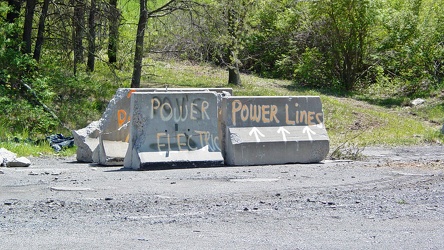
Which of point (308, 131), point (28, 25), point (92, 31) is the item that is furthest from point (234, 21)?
point (308, 131)

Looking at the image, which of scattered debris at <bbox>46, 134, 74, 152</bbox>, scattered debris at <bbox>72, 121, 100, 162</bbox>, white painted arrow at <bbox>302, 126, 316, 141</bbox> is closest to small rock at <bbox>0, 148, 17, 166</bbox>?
scattered debris at <bbox>72, 121, 100, 162</bbox>

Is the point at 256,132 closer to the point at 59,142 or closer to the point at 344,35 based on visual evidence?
the point at 59,142

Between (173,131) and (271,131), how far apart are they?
1796 mm

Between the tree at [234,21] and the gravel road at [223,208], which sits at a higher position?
the tree at [234,21]

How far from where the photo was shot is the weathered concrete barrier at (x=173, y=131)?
38.2ft

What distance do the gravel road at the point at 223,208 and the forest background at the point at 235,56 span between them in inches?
234

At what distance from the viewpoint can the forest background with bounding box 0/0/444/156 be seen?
1888 cm

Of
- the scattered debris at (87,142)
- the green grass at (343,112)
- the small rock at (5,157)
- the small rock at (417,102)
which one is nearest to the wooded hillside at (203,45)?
the green grass at (343,112)

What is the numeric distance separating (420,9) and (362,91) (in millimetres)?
4312

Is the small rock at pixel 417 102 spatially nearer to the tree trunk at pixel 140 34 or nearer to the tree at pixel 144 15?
the tree at pixel 144 15

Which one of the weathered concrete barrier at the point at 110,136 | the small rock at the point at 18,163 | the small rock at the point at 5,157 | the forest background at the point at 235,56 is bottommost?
the small rock at the point at 18,163

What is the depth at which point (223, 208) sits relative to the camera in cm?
814

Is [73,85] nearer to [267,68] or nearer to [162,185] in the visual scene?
[162,185]

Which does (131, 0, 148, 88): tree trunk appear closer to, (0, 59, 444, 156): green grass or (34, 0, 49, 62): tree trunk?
(0, 59, 444, 156): green grass
